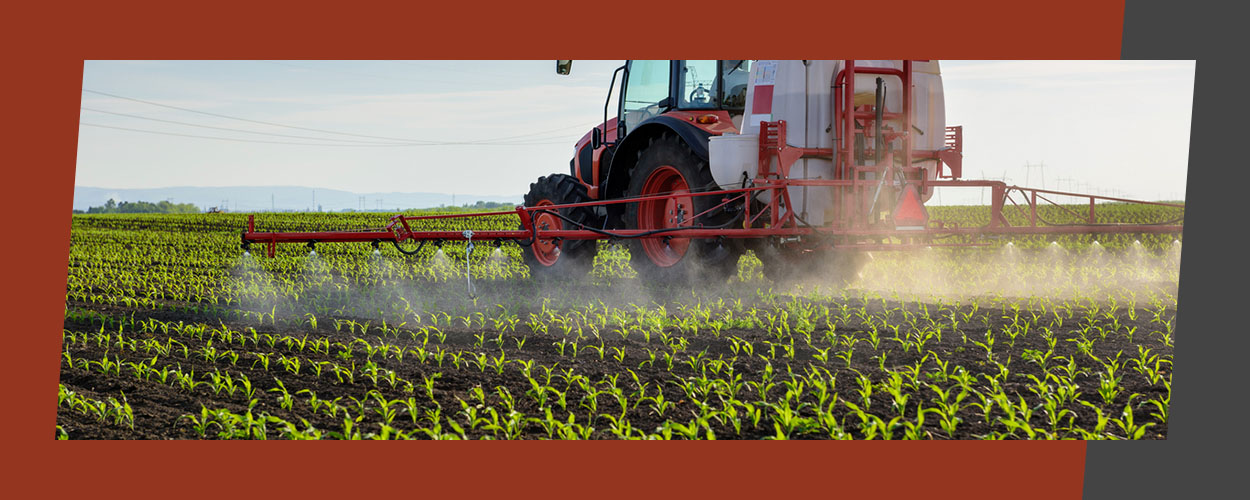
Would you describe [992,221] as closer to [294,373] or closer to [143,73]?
[294,373]

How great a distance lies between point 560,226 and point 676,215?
1.53 meters

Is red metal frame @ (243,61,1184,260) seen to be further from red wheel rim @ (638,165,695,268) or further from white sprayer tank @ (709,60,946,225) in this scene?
red wheel rim @ (638,165,695,268)

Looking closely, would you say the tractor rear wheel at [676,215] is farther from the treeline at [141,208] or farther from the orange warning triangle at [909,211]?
the treeline at [141,208]

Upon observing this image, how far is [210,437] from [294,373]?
1.12 metres

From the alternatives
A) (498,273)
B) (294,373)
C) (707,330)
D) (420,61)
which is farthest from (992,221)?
(498,273)

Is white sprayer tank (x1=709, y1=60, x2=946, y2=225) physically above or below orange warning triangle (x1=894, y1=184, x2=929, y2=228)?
above

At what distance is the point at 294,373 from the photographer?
4.95m

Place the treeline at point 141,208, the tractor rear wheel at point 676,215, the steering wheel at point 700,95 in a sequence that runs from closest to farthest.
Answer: the treeline at point 141,208
the tractor rear wheel at point 676,215
the steering wheel at point 700,95

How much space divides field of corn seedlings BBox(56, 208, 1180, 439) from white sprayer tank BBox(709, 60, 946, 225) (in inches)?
30.0

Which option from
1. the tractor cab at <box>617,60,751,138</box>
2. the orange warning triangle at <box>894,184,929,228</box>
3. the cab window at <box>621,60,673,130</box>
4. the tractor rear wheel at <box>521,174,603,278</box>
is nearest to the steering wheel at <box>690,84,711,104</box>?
the tractor cab at <box>617,60,751,138</box>

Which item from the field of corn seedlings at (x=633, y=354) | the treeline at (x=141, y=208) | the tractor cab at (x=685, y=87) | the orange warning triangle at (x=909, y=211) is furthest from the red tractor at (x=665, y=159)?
the treeline at (x=141, y=208)

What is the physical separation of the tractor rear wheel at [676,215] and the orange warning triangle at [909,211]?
1.29m

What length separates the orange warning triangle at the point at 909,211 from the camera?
5.88 meters

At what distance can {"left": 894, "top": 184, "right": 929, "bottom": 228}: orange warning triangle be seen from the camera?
19.3 ft
